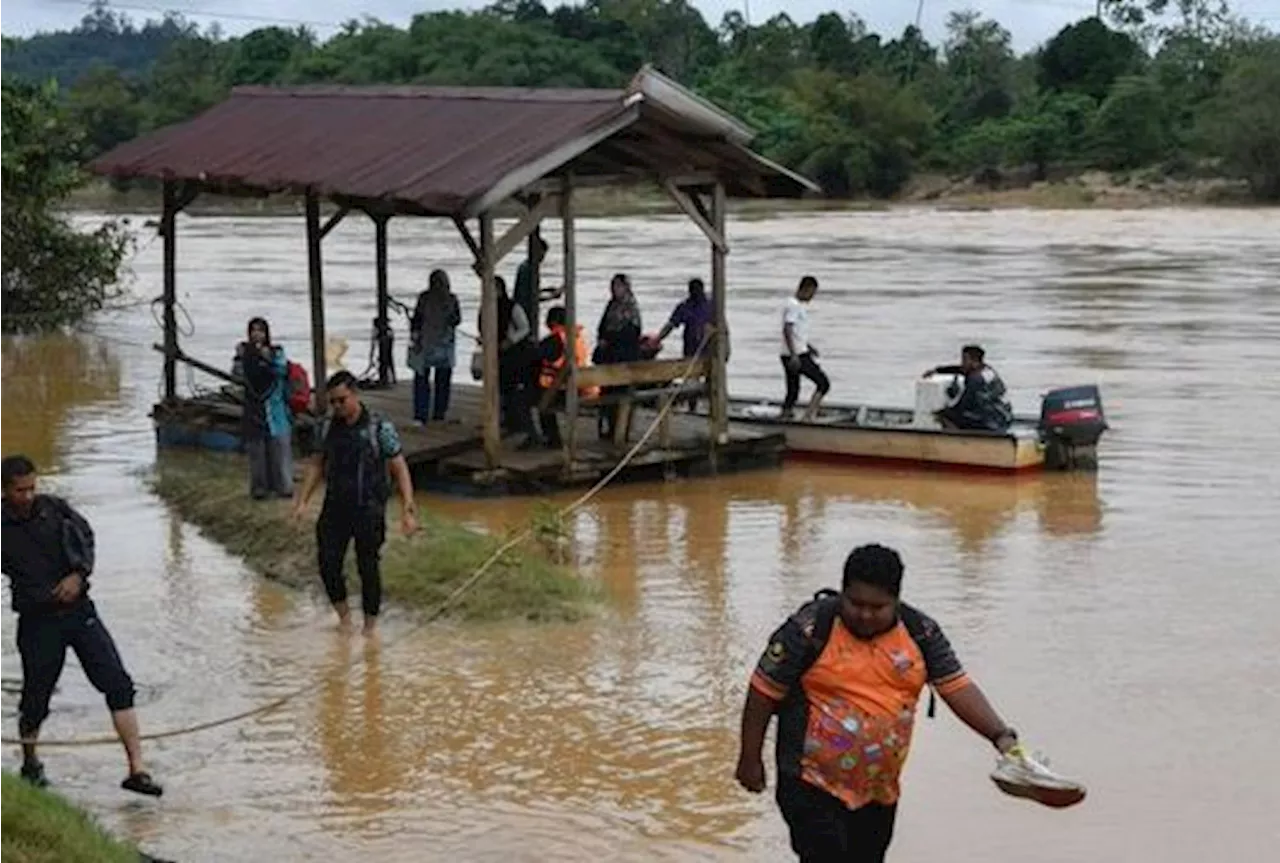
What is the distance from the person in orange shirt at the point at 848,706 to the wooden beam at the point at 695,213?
12401 mm

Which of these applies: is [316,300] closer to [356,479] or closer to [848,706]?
[356,479]

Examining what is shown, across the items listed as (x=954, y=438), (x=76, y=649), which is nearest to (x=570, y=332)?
(x=954, y=438)

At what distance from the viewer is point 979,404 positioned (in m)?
19.4

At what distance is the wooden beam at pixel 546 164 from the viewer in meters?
16.8

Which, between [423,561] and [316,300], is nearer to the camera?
[423,561]

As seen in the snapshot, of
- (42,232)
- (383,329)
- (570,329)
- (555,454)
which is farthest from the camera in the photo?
(42,232)

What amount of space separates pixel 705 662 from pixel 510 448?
6.48 m

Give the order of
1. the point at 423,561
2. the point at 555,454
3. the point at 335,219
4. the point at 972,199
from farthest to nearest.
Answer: the point at 972,199, the point at 335,219, the point at 555,454, the point at 423,561

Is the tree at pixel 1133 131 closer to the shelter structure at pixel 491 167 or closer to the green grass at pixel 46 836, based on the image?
the shelter structure at pixel 491 167

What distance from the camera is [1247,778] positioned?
10.3m

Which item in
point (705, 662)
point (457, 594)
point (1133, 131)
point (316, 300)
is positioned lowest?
point (705, 662)

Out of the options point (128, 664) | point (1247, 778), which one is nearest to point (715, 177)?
point (128, 664)

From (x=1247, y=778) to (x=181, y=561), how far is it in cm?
827

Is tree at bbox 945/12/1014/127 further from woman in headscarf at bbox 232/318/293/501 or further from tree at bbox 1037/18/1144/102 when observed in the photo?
woman in headscarf at bbox 232/318/293/501
